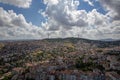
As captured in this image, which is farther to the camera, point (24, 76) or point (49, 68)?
point (49, 68)

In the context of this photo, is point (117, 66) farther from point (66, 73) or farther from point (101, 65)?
point (66, 73)

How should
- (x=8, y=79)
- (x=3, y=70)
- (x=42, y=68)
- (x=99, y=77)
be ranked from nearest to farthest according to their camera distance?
(x=99, y=77)
(x=8, y=79)
(x=42, y=68)
(x=3, y=70)

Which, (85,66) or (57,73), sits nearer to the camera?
(57,73)

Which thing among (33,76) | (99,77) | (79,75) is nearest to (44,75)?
(33,76)

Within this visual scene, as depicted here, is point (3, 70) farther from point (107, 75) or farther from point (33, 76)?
point (107, 75)

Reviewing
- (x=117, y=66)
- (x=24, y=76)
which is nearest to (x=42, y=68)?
(x=24, y=76)

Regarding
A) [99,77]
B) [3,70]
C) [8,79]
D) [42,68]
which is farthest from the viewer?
[3,70]

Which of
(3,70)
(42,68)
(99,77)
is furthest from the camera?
(3,70)
